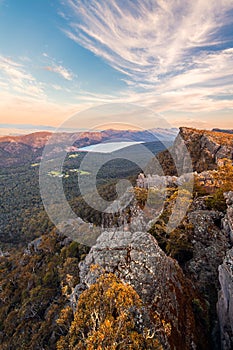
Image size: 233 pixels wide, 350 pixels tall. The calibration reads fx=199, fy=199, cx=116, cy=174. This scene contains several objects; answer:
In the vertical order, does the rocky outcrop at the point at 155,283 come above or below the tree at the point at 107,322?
below

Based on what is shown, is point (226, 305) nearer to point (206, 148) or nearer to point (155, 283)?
point (155, 283)

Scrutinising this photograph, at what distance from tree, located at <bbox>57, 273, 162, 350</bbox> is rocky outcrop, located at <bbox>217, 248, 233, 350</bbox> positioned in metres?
5.39

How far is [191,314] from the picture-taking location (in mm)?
10672

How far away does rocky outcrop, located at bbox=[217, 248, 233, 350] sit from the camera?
9.90 meters

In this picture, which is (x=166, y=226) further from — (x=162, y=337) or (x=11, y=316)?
(x=11, y=316)

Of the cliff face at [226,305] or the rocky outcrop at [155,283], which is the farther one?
the cliff face at [226,305]

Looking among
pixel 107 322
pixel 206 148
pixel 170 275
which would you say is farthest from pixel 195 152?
pixel 107 322

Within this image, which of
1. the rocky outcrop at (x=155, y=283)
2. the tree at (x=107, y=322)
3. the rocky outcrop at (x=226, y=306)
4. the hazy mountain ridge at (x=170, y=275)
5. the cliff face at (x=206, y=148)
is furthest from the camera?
the cliff face at (x=206, y=148)

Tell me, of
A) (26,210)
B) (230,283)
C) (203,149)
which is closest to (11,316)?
(230,283)

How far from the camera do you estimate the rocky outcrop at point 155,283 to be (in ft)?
29.2

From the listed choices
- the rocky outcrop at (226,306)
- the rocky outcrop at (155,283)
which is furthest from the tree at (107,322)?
the rocky outcrop at (226,306)

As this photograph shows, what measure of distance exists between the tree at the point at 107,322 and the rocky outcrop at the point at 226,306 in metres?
5.39

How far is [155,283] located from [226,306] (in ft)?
13.7

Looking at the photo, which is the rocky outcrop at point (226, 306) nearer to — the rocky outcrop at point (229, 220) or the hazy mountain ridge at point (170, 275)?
→ the hazy mountain ridge at point (170, 275)
